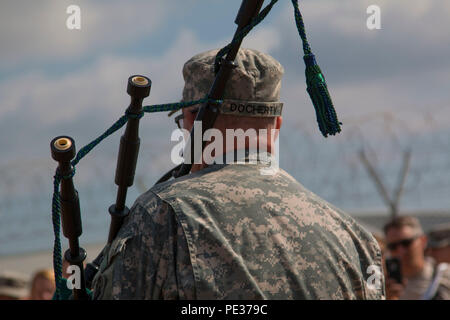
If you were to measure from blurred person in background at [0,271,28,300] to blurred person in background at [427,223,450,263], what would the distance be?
17.4ft

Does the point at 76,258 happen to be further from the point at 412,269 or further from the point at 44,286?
the point at 412,269

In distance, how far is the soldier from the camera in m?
2.62

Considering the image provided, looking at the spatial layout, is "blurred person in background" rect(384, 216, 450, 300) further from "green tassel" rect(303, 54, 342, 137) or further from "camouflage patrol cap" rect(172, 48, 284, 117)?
"camouflage patrol cap" rect(172, 48, 284, 117)

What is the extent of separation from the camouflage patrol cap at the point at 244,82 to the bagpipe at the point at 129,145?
0.08 metres

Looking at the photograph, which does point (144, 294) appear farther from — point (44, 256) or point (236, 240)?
point (44, 256)

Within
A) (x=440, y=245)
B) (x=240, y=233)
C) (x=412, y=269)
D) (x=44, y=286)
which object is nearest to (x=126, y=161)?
(x=240, y=233)

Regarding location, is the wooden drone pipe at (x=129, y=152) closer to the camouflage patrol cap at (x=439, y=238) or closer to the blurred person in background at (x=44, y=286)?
the blurred person in background at (x=44, y=286)

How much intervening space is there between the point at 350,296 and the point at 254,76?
3.31 ft

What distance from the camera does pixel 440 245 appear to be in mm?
9305

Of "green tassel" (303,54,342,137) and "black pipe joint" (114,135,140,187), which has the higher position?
"green tassel" (303,54,342,137)

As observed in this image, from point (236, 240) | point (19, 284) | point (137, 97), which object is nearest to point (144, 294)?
point (236, 240)

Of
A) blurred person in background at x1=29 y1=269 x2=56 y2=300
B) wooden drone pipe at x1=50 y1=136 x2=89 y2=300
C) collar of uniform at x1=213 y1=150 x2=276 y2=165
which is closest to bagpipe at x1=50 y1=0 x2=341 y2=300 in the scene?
wooden drone pipe at x1=50 y1=136 x2=89 y2=300

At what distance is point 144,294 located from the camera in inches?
102

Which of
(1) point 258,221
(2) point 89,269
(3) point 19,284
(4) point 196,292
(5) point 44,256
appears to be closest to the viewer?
(4) point 196,292
